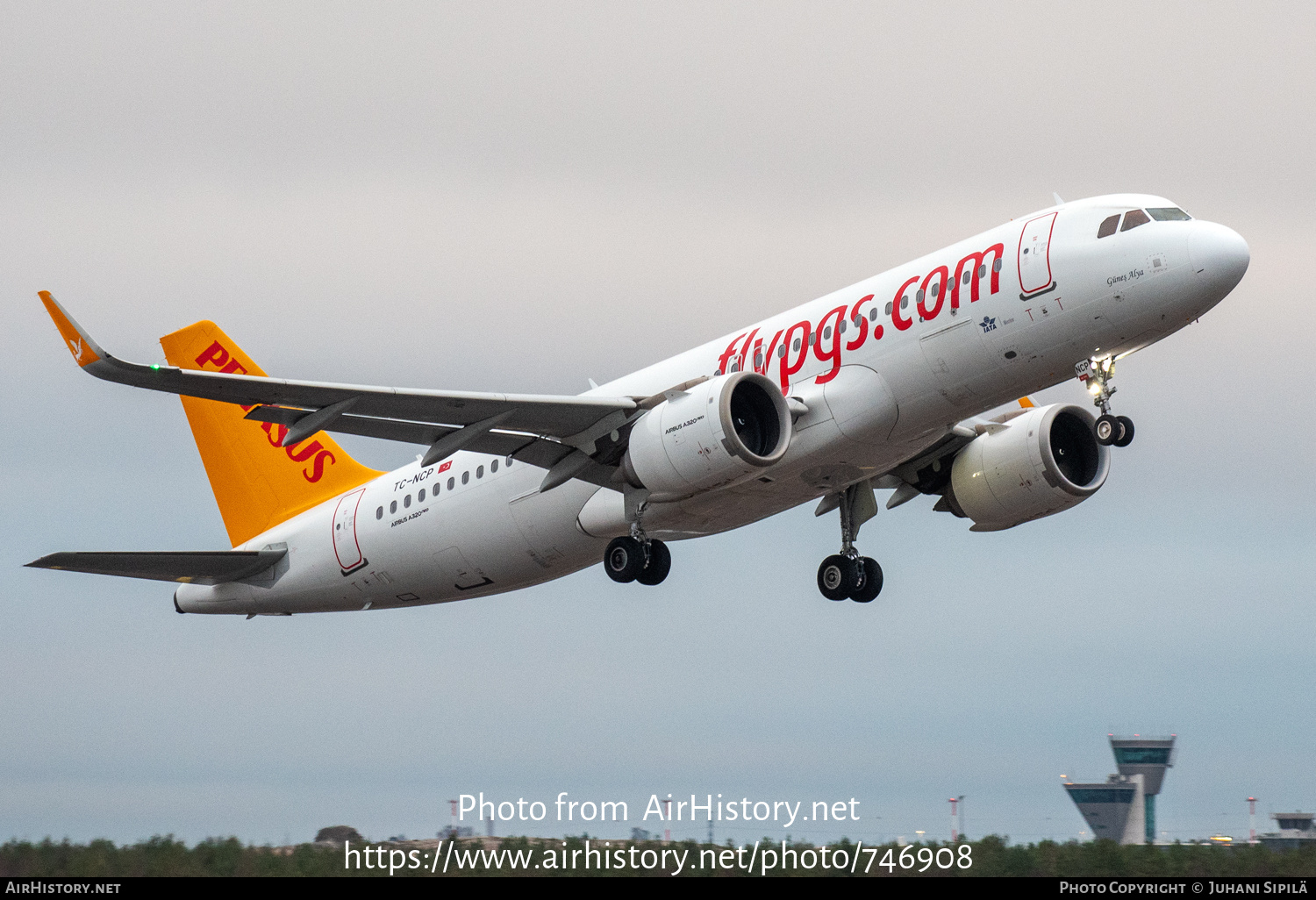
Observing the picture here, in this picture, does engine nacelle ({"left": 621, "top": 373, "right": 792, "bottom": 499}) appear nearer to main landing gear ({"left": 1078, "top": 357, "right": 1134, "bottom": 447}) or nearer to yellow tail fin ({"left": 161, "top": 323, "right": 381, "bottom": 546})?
main landing gear ({"left": 1078, "top": 357, "right": 1134, "bottom": 447})

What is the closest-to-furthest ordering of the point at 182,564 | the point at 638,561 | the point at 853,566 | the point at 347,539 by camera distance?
1. the point at 638,561
2. the point at 853,566
3. the point at 347,539
4. the point at 182,564

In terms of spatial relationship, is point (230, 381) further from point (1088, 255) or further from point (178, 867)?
point (1088, 255)

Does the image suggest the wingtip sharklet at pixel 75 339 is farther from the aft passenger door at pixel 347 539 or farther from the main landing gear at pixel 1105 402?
the main landing gear at pixel 1105 402

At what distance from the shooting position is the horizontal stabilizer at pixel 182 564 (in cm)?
3694

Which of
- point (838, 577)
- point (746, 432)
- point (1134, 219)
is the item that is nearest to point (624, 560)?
point (746, 432)

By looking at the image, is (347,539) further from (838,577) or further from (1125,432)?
(1125,432)

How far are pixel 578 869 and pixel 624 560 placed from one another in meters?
7.18

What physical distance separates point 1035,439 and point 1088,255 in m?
6.96

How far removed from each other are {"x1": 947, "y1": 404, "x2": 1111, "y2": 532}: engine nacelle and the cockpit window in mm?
6763

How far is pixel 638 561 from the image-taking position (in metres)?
33.9
